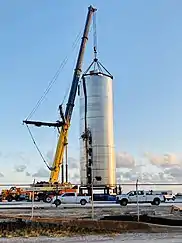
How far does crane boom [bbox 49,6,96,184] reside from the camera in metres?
58.8

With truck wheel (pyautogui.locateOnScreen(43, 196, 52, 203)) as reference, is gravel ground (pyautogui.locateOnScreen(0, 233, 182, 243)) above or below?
above

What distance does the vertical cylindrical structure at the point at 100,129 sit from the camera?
199ft

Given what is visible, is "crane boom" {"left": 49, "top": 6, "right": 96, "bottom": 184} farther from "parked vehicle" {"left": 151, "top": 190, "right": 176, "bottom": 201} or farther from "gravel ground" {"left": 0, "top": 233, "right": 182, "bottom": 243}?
"gravel ground" {"left": 0, "top": 233, "right": 182, "bottom": 243}

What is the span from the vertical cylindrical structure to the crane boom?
5.44 ft

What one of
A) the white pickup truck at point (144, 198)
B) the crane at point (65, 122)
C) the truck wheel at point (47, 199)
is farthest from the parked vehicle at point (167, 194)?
the crane at point (65, 122)

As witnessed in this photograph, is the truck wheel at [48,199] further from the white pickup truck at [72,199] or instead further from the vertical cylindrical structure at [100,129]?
the vertical cylindrical structure at [100,129]

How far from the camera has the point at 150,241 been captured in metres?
13.0

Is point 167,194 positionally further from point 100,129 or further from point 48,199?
point 100,129

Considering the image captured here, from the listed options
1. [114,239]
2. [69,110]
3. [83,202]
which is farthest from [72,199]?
[114,239]

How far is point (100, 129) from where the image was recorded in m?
61.2

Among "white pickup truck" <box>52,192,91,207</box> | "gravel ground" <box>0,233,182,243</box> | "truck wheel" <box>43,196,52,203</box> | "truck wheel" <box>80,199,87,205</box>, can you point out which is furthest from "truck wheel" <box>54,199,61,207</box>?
"gravel ground" <box>0,233,182,243</box>

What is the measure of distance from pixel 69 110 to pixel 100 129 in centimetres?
530

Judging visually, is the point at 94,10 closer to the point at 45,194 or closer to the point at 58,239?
the point at 45,194

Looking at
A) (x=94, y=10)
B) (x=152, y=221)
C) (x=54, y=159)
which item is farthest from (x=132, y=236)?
(x=94, y=10)
